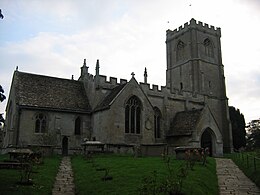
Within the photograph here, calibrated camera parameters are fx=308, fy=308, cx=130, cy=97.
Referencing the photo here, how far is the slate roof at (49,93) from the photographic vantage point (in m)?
32.4

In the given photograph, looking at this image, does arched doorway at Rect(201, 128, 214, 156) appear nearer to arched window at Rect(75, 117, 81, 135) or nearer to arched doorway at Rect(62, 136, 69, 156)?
arched window at Rect(75, 117, 81, 135)

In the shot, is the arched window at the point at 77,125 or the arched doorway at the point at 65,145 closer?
the arched doorway at the point at 65,145

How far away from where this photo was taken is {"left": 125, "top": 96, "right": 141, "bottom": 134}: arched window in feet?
107

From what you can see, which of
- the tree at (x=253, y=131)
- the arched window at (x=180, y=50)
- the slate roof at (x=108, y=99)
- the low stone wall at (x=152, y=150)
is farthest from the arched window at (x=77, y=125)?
the tree at (x=253, y=131)

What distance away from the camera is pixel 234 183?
16172mm

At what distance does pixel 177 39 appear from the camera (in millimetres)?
55500

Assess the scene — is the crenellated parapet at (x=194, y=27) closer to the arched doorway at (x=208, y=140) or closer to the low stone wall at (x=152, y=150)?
the arched doorway at (x=208, y=140)

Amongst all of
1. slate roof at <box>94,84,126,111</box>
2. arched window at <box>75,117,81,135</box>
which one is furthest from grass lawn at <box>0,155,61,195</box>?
arched window at <box>75,117,81,135</box>

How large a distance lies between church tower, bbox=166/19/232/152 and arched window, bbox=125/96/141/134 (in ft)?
48.4

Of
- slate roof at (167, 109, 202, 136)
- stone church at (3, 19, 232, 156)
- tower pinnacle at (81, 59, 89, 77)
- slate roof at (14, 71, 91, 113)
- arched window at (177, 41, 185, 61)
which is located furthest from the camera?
arched window at (177, 41, 185, 61)

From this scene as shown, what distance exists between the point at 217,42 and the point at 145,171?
43997 millimetres

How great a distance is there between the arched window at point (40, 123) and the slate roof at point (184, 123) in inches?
602

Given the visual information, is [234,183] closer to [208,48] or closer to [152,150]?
[152,150]

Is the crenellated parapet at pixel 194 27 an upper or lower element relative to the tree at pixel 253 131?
upper
